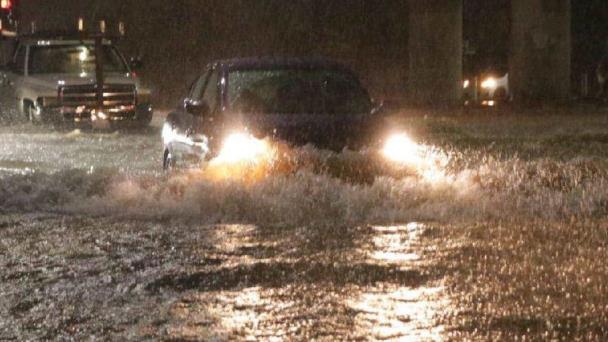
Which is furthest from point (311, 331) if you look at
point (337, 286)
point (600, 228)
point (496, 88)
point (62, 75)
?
point (496, 88)

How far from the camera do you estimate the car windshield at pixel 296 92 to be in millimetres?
13492

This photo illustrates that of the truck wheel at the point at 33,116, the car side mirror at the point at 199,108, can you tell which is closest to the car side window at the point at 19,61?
the truck wheel at the point at 33,116

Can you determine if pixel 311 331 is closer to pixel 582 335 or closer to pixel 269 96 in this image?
pixel 582 335

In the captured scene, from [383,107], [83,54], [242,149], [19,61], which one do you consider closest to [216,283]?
[242,149]

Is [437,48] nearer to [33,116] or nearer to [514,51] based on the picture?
[514,51]

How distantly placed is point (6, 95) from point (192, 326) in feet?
69.6

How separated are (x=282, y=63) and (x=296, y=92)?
486 mm

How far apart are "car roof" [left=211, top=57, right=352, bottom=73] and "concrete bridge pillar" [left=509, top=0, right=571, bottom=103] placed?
2664 cm

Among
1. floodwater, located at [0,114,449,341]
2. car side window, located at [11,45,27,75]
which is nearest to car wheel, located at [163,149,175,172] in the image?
floodwater, located at [0,114,449,341]

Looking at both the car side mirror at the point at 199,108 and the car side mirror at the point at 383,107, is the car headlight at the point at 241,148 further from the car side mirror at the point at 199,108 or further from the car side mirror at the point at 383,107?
the car side mirror at the point at 383,107

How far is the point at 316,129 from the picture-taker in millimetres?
13055

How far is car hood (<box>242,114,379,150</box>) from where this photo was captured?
42.5 ft

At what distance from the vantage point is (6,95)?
2777cm

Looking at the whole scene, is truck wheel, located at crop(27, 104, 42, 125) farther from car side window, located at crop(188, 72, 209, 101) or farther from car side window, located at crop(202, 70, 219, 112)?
car side window, located at crop(202, 70, 219, 112)
